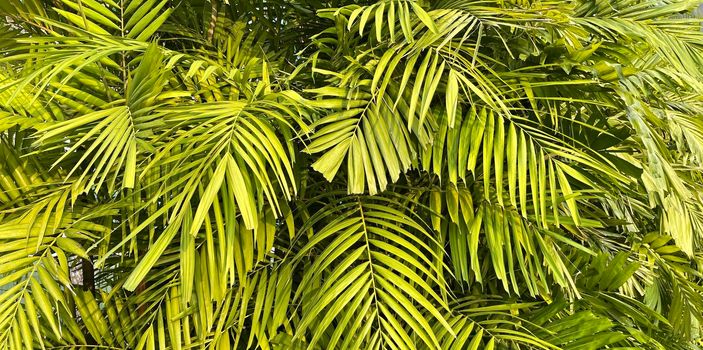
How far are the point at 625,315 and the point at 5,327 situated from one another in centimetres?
92

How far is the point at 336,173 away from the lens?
2.98ft

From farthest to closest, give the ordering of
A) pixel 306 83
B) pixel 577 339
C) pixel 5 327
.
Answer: pixel 306 83 < pixel 577 339 < pixel 5 327

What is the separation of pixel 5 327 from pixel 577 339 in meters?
0.76

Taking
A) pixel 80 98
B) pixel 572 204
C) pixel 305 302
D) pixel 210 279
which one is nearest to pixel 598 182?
pixel 572 204

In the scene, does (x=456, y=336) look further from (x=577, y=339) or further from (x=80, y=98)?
(x=80, y=98)

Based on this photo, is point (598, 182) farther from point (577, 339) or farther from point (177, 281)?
point (177, 281)

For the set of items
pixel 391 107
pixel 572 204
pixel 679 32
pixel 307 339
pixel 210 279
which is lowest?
pixel 307 339

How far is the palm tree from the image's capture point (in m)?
0.73

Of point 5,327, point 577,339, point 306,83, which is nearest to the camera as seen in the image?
point 5,327

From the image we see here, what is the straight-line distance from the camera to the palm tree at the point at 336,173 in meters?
0.73

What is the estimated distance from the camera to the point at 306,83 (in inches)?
39.2

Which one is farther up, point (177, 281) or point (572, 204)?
point (572, 204)

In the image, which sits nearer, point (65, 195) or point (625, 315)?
point (65, 195)

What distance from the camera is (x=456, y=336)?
82 cm
